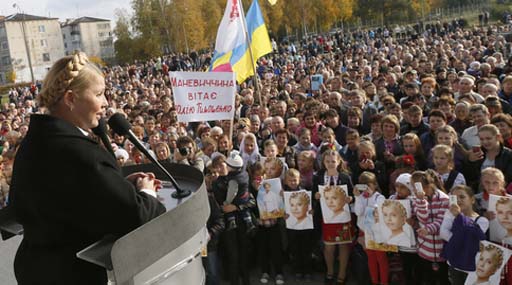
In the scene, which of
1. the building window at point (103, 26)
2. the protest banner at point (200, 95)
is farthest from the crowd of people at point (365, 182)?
the building window at point (103, 26)

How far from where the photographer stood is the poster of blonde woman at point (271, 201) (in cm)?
584

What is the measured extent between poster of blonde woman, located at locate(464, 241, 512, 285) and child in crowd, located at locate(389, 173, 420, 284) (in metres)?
0.73

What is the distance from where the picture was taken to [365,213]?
5.26 m

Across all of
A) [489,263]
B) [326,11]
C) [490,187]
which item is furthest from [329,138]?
[326,11]

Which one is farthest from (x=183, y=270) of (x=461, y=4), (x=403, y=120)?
(x=461, y=4)

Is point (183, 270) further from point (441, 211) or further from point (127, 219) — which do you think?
point (441, 211)

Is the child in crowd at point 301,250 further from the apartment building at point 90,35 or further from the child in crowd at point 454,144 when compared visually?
the apartment building at point 90,35

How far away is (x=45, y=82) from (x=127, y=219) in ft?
1.88

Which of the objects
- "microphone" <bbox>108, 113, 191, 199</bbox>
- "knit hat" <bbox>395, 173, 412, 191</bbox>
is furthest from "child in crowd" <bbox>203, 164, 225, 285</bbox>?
"microphone" <bbox>108, 113, 191, 199</bbox>

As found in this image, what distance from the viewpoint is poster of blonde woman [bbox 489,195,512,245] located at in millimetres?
4305

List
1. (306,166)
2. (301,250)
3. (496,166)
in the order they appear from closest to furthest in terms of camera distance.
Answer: (496,166), (301,250), (306,166)

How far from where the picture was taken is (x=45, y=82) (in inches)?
70.8

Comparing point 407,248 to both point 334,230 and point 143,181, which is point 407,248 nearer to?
point 334,230

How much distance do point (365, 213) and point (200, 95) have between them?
12.0 feet
